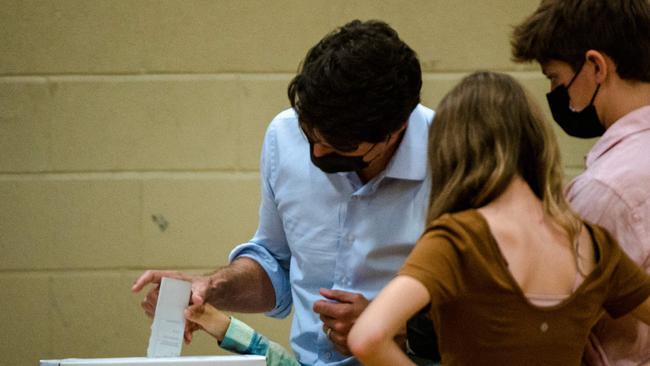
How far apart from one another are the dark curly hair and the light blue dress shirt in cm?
13

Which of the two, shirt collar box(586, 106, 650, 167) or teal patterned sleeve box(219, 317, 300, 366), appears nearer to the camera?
shirt collar box(586, 106, 650, 167)

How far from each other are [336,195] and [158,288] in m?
0.39

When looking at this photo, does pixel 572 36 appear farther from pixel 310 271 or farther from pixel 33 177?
pixel 33 177

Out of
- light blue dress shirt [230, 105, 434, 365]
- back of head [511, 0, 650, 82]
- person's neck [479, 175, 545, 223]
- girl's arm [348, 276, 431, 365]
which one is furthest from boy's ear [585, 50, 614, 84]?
girl's arm [348, 276, 431, 365]

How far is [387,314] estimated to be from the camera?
3.99 feet

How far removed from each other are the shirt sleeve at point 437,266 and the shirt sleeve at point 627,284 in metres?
0.24

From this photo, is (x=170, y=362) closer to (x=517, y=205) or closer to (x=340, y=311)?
(x=340, y=311)

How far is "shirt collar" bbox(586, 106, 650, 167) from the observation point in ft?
4.92

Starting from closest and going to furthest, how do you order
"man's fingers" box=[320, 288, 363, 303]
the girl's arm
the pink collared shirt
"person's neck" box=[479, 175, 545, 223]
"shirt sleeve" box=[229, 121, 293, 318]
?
the girl's arm
"person's neck" box=[479, 175, 545, 223]
the pink collared shirt
"man's fingers" box=[320, 288, 363, 303]
"shirt sleeve" box=[229, 121, 293, 318]

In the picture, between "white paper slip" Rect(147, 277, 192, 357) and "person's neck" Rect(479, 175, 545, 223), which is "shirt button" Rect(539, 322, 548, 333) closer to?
"person's neck" Rect(479, 175, 545, 223)

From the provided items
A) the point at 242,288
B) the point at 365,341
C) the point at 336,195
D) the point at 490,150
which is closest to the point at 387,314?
the point at 365,341

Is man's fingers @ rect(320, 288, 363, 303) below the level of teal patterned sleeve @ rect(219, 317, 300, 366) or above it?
above

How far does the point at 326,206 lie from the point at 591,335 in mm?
587

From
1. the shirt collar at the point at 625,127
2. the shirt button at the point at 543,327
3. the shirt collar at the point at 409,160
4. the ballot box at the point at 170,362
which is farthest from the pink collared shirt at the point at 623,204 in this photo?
the ballot box at the point at 170,362
